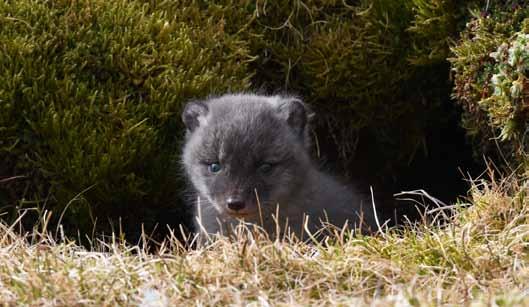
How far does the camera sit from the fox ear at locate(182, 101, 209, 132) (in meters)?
5.49

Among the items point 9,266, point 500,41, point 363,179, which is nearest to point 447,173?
point 363,179

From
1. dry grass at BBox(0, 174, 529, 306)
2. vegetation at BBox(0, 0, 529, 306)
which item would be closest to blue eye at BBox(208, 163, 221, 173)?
vegetation at BBox(0, 0, 529, 306)

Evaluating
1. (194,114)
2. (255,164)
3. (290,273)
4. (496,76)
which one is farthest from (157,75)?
(290,273)

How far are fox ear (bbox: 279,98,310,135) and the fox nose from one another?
74 centimetres

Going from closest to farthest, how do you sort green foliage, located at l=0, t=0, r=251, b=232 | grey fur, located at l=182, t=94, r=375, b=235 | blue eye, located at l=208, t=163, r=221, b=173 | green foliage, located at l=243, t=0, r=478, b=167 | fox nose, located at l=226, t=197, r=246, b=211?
1. fox nose, located at l=226, t=197, r=246, b=211
2. grey fur, located at l=182, t=94, r=375, b=235
3. blue eye, located at l=208, t=163, r=221, b=173
4. green foliage, located at l=0, t=0, r=251, b=232
5. green foliage, located at l=243, t=0, r=478, b=167

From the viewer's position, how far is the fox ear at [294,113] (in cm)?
556

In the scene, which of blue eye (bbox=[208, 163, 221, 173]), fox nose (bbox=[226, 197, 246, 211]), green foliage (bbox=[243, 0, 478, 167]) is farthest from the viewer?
green foliage (bbox=[243, 0, 478, 167])

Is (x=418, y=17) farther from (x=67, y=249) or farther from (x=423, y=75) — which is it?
(x=67, y=249)

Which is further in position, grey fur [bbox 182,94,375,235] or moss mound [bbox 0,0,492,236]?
moss mound [bbox 0,0,492,236]

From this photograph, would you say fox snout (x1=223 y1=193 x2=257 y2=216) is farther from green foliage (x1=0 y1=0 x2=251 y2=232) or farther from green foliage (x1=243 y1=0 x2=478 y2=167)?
green foliage (x1=243 y1=0 x2=478 y2=167)

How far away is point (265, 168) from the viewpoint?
5273 millimetres

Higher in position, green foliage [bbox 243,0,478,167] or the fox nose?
green foliage [bbox 243,0,478,167]

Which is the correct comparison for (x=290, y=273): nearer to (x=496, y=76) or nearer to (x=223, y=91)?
(x=496, y=76)

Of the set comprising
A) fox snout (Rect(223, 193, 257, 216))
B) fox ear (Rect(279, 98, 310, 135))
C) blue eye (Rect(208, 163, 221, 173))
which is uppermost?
fox ear (Rect(279, 98, 310, 135))
